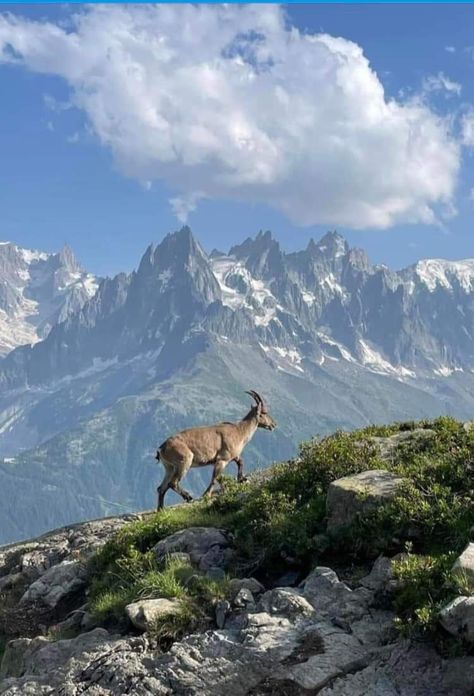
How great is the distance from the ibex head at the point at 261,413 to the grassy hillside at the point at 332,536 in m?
11.4

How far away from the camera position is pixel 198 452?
20.7 metres

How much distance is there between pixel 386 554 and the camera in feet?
33.2

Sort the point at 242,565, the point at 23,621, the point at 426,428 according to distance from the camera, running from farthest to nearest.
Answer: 1. the point at 426,428
2. the point at 23,621
3. the point at 242,565

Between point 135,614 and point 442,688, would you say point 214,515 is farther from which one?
point 442,688

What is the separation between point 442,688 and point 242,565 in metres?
4.42

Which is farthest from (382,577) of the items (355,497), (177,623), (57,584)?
(57,584)

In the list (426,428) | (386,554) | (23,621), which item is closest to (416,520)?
(386,554)

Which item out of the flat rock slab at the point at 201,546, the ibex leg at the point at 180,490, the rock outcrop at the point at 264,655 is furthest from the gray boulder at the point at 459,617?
the ibex leg at the point at 180,490

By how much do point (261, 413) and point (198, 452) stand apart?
20.6 ft

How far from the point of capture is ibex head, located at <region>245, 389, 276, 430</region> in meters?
26.2

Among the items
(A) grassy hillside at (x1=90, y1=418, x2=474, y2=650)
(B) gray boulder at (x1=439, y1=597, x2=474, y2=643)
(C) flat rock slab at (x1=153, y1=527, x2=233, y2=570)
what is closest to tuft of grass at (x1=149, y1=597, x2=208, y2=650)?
(A) grassy hillside at (x1=90, y1=418, x2=474, y2=650)

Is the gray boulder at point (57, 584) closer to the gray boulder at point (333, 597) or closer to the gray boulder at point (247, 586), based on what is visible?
the gray boulder at point (247, 586)

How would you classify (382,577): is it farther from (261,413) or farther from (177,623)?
(261,413)

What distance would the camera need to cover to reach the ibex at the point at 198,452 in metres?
20.1
